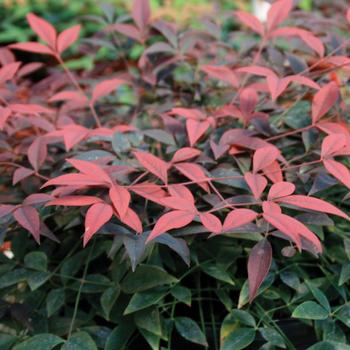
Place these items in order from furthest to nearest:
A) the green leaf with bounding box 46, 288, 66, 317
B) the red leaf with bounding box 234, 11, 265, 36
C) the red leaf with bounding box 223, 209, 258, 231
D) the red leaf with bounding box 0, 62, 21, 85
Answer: the red leaf with bounding box 234, 11, 265, 36, the red leaf with bounding box 0, 62, 21, 85, the green leaf with bounding box 46, 288, 66, 317, the red leaf with bounding box 223, 209, 258, 231

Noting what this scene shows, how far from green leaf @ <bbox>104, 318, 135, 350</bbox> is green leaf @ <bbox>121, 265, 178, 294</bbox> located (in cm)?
6

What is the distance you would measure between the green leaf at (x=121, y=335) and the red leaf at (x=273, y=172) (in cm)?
32

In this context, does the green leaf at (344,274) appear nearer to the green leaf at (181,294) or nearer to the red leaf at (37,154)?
the green leaf at (181,294)

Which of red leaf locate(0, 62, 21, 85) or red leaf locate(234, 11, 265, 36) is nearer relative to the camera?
A: red leaf locate(0, 62, 21, 85)

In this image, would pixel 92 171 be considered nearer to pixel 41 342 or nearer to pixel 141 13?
pixel 41 342

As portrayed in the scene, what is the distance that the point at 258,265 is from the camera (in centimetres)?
81

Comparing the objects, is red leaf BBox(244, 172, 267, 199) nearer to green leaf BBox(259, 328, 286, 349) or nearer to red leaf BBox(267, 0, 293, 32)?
green leaf BBox(259, 328, 286, 349)

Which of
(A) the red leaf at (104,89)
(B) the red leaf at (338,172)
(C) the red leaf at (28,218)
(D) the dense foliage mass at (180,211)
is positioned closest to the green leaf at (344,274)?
(D) the dense foliage mass at (180,211)

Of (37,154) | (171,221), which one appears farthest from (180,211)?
(37,154)

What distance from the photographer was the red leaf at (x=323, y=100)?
1.06m

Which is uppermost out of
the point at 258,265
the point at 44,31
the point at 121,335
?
the point at 44,31

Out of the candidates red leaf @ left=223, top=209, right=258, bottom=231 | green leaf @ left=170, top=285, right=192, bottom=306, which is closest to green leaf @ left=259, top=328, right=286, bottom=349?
green leaf @ left=170, top=285, right=192, bottom=306

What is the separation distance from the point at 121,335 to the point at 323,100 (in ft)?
1.71

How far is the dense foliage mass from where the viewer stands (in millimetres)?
855
